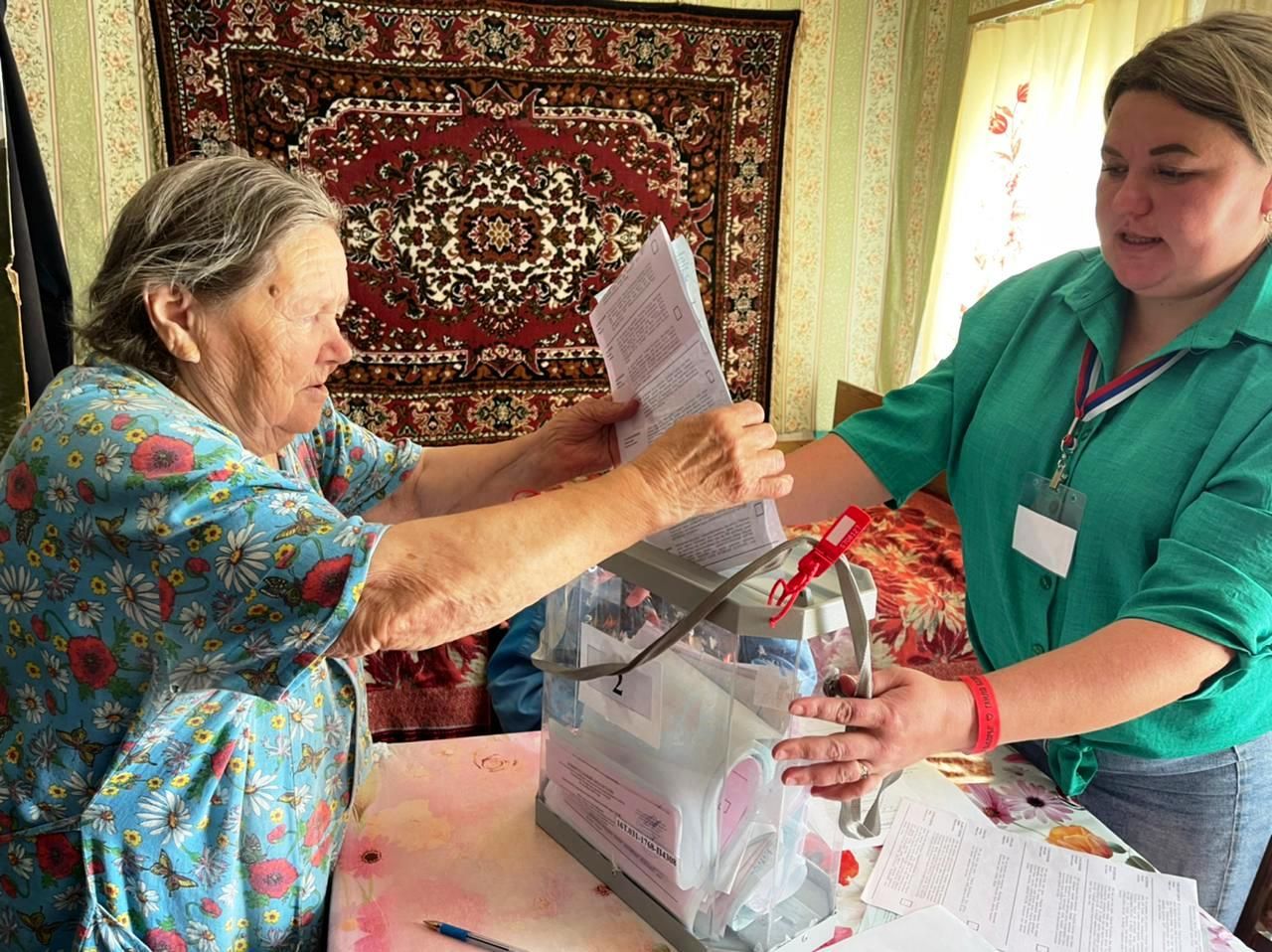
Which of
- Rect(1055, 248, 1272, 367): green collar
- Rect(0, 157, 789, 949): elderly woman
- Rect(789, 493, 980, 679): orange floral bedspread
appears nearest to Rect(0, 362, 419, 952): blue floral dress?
Rect(0, 157, 789, 949): elderly woman

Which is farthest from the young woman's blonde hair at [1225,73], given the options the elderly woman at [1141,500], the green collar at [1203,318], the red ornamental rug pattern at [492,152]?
the red ornamental rug pattern at [492,152]

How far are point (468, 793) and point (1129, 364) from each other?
961mm

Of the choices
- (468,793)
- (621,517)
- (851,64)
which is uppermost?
(851,64)

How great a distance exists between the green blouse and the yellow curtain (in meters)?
1.56

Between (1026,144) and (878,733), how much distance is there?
2.59 meters

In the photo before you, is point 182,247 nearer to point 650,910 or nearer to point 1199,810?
Result: point 650,910

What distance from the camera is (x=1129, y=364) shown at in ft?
3.91

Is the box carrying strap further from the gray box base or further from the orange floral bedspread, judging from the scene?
the orange floral bedspread

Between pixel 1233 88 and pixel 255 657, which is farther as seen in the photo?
pixel 1233 88

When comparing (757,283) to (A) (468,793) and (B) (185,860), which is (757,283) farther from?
(B) (185,860)

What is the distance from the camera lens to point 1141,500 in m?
1.08

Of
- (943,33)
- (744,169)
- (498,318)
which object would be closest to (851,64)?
(943,33)

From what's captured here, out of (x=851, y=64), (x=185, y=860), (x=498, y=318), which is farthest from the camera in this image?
(x=851, y=64)

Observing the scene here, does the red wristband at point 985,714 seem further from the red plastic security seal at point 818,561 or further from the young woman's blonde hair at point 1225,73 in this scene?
the young woman's blonde hair at point 1225,73
